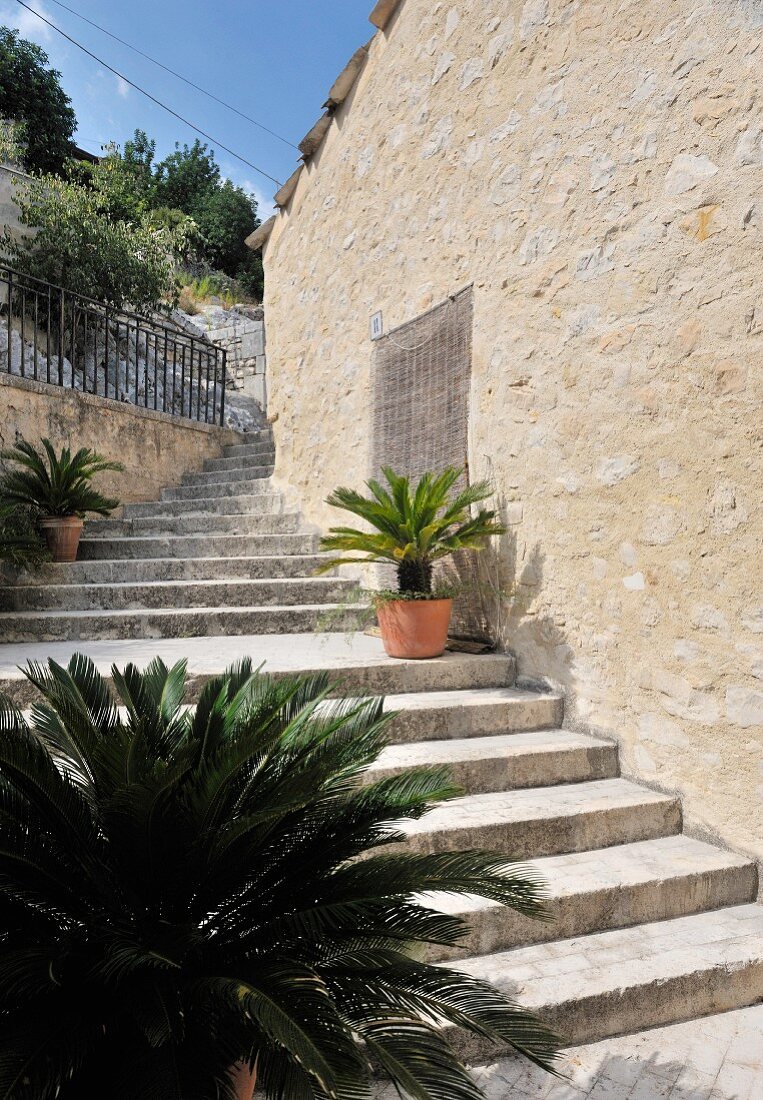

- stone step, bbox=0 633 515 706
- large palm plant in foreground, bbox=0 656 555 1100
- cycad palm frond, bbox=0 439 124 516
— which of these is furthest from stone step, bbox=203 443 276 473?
large palm plant in foreground, bbox=0 656 555 1100

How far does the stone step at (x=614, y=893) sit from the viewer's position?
234cm

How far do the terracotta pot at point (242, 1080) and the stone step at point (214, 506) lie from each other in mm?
5048

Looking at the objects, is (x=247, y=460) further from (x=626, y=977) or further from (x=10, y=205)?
(x=10, y=205)

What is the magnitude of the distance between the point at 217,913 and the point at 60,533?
4416 millimetres

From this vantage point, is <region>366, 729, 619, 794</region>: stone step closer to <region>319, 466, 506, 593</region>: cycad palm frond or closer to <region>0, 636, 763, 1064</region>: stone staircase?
<region>0, 636, 763, 1064</region>: stone staircase

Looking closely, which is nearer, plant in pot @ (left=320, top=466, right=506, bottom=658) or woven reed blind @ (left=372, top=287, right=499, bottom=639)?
plant in pot @ (left=320, top=466, right=506, bottom=658)

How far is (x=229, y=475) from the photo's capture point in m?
7.58

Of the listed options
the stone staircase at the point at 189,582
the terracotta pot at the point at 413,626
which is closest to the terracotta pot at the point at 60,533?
the stone staircase at the point at 189,582

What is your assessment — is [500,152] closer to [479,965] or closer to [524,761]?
[524,761]

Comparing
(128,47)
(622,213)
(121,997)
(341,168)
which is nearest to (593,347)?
(622,213)

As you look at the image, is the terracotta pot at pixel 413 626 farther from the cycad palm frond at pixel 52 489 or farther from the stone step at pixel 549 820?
the cycad palm frond at pixel 52 489

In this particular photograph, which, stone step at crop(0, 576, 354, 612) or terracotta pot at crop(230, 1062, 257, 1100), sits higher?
stone step at crop(0, 576, 354, 612)

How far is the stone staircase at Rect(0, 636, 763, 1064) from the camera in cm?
221

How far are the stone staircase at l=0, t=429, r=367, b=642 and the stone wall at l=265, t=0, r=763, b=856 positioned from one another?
61.0 inches
